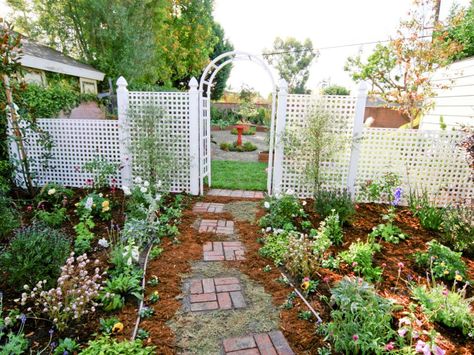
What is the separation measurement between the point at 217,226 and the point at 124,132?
2476mm

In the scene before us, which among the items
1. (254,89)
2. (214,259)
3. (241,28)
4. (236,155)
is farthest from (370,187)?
(241,28)

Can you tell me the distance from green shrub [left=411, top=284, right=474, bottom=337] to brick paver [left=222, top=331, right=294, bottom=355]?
3.65 feet

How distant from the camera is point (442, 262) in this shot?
2.78 m

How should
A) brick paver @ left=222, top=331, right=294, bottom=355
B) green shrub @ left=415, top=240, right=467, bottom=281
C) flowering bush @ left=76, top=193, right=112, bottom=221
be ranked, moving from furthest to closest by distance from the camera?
flowering bush @ left=76, top=193, right=112, bottom=221, green shrub @ left=415, top=240, right=467, bottom=281, brick paver @ left=222, top=331, right=294, bottom=355

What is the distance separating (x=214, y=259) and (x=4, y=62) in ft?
13.4

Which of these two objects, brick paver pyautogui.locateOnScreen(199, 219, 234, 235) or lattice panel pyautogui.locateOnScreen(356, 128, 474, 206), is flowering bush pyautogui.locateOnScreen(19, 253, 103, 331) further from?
lattice panel pyautogui.locateOnScreen(356, 128, 474, 206)

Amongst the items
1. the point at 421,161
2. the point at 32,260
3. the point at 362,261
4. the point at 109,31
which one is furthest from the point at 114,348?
the point at 109,31

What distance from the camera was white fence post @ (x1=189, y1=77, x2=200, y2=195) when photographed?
16.5ft

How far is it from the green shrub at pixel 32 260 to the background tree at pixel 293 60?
91.2 feet

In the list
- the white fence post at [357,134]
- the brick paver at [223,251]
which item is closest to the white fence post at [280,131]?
the white fence post at [357,134]

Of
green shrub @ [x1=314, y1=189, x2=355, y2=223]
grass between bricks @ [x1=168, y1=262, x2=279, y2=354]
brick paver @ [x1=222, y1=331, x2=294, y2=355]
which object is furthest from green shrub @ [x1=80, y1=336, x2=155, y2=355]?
green shrub @ [x1=314, y1=189, x2=355, y2=223]

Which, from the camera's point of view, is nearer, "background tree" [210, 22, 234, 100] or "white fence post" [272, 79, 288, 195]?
"white fence post" [272, 79, 288, 195]

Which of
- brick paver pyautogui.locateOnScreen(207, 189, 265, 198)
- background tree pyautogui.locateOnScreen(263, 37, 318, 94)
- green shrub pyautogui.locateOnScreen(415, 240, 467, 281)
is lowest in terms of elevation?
brick paver pyautogui.locateOnScreen(207, 189, 265, 198)

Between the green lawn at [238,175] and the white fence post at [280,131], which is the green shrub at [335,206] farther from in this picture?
the green lawn at [238,175]
